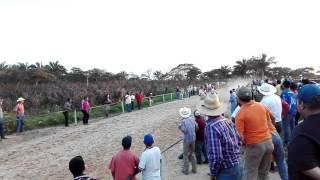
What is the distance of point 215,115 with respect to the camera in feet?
17.5

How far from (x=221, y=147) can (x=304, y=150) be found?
2323mm

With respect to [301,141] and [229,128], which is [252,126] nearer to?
[229,128]

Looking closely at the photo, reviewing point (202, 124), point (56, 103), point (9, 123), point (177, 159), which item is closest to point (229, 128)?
point (202, 124)

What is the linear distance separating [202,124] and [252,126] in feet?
15.9

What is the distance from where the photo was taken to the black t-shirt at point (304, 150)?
2.89 meters

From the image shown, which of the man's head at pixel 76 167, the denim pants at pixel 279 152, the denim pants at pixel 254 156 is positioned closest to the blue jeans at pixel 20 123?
the denim pants at pixel 279 152

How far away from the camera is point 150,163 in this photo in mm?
7188

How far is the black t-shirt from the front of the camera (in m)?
2.89

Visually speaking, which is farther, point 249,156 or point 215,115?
point 249,156

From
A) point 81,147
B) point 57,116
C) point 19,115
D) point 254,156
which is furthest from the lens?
point 57,116

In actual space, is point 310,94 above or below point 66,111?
above

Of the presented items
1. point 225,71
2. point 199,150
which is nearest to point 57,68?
point 225,71

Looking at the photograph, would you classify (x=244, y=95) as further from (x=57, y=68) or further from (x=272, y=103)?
(x=57, y=68)

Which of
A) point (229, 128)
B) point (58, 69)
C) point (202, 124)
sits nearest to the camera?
point (229, 128)
